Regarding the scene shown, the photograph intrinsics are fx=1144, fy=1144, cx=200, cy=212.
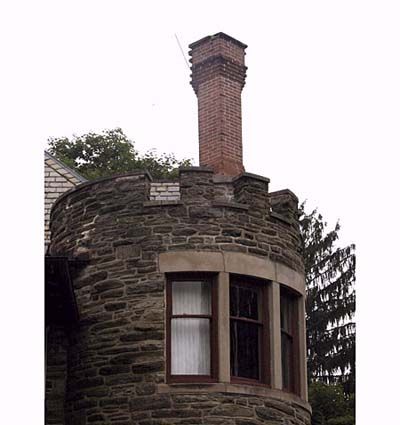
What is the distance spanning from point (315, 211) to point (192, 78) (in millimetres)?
13040

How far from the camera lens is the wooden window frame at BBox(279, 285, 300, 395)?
59.6ft

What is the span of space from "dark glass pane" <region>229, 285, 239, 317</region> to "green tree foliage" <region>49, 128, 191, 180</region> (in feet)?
41.9

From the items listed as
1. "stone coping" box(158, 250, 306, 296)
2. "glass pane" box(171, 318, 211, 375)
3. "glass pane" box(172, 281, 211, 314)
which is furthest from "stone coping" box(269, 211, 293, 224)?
"glass pane" box(171, 318, 211, 375)

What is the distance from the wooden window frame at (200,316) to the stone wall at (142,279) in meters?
0.13

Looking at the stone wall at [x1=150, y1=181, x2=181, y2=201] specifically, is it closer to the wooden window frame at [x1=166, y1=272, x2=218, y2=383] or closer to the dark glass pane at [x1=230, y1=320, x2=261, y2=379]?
the wooden window frame at [x1=166, y1=272, x2=218, y2=383]

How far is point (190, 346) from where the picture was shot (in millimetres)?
17141

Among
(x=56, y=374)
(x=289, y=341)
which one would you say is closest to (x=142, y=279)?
(x=56, y=374)

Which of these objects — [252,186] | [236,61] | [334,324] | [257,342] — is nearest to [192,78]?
[236,61]

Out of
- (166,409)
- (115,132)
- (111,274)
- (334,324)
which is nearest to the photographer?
(166,409)

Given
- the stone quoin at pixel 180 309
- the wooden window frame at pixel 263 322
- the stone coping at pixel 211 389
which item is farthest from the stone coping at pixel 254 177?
the stone coping at pixel 211 389

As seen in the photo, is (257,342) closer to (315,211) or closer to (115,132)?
(115,132)

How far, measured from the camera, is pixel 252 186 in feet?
59.7

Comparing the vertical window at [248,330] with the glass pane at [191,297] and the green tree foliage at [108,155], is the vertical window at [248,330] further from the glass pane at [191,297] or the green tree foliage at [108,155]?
the green tree foliage at [108,155]

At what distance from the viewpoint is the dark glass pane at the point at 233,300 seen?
17.4 meters
